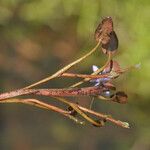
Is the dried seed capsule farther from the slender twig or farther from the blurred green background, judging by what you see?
the blurred green background

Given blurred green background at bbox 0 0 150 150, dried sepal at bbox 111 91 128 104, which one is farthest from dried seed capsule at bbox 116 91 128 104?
blurred green background at bbox 0 0 150 150

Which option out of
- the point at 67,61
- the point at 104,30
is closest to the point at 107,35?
the point at 104,30

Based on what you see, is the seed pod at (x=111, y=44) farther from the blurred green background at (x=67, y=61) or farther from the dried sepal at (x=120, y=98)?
the blurred green background at (x=67, y=61)

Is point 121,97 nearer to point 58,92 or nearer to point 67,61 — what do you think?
point 58,92

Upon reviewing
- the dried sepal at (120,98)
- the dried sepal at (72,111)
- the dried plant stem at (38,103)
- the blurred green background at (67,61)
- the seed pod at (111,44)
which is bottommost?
the dried plant stem at (38,103)

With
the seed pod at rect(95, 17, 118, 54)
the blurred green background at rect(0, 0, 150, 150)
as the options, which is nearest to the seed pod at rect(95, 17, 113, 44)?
the seed pod at rect(95, 17, 118, 54)

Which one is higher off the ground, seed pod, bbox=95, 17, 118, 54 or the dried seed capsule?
seed pod, bbox=95, 17, 118, 54

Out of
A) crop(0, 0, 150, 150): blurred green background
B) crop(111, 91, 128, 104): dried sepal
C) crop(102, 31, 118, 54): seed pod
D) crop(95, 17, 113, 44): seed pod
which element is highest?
crop(0, 0, 150, 150): blurred green background

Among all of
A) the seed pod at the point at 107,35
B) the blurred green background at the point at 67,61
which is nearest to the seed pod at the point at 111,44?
the seed pod at the point at 107,35

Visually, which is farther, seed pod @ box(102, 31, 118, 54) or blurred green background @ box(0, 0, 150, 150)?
blurred green background @ box(0, 0, 150, 150)
